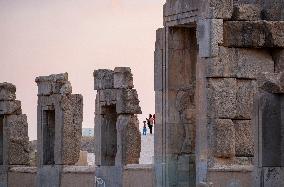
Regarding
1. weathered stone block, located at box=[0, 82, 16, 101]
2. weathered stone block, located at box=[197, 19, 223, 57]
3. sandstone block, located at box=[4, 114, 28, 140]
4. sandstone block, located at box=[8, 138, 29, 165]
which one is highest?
weathered stone block, located at box=[197, 19, 223, 57]

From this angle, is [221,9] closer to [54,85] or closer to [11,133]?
[54,85]

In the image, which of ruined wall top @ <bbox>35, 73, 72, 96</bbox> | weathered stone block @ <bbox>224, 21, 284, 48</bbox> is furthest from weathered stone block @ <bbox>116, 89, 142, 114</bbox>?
weathered stone block @ <bbox>224, 21, 284, 48</bbox>

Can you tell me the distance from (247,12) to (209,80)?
1592mm

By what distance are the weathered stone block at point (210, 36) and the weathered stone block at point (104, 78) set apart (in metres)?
5.16

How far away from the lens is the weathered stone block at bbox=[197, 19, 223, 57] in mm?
28781

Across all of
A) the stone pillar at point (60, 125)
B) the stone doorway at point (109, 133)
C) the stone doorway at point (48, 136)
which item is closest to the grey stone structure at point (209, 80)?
the stone doorway at point (109, 133)

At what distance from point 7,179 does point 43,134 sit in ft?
9.09

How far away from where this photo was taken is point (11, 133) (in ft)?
129

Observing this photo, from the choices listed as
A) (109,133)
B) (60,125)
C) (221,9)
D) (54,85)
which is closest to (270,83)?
(221,9)

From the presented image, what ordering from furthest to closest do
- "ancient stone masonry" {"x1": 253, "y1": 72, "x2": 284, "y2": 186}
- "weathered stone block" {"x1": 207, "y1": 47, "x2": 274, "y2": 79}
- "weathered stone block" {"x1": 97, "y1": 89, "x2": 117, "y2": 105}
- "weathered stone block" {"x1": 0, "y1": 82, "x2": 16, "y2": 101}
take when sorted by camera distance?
"weathered stone block" {"x1": 0, "y1": 82, "x2": 16, "y2": 101}, "weathered stone block" {"x1": 97, "y1": 89, "x2": 117, "y2": 105}, "weathered stone block" {"x1": 207, "y1": 47, "x2": 274, "y2": 79}, "ancient stone masonry" {"x1": 253, "y1": 72, "x2": 284, "y2": 186}

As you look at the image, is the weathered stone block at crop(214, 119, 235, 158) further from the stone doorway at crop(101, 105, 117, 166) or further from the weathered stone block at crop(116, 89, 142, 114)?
the stone doorway at crop(101, 105, 117, 166)

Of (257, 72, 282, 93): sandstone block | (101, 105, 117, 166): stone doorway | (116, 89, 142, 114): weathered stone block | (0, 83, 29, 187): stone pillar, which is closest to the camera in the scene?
(257, 72, 282, 93): sandstone block

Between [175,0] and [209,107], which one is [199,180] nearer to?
[209,107]

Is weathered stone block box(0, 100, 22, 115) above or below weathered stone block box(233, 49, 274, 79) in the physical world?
below
